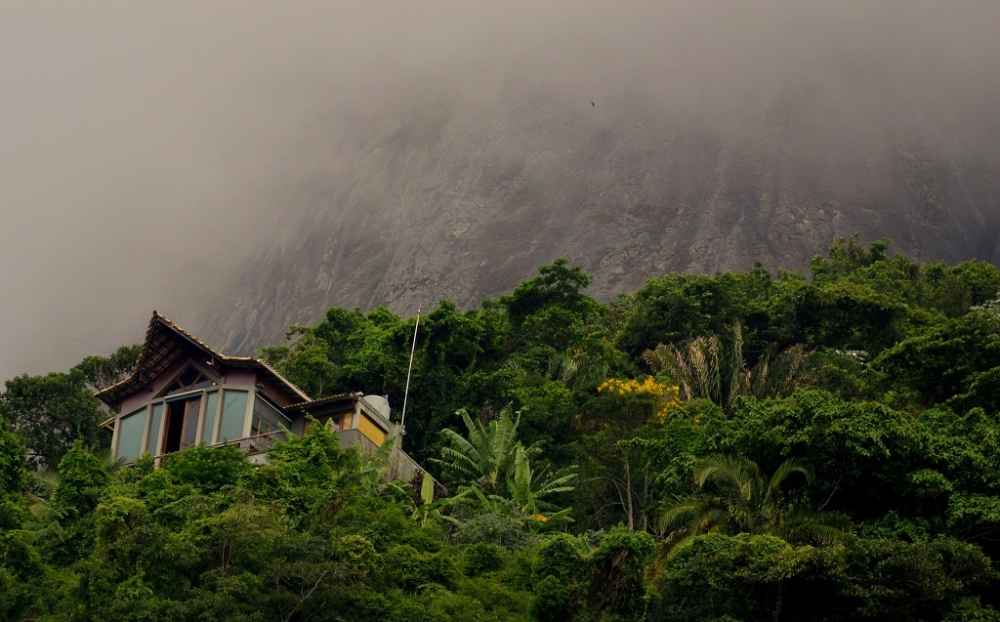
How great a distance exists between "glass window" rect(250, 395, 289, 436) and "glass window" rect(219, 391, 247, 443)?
28 cm

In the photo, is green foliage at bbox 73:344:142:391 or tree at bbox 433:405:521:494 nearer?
tree at bbox 433:405:521:494

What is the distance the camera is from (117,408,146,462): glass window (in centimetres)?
3373

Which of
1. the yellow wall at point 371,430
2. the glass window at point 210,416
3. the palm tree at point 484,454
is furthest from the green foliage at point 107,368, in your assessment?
the palm tree at point 484,454

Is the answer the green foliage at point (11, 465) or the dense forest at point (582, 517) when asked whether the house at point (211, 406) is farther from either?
the green foliage at point (11, 465)

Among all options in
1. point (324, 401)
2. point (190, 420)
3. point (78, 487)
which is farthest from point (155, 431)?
point (78, 487)

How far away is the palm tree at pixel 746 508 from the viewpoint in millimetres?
21844

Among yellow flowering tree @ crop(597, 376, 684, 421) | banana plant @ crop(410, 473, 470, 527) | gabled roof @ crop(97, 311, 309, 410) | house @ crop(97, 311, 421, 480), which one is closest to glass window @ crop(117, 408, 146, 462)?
house @ crop(97, 311, 421, 480)

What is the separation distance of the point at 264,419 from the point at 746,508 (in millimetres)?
14601

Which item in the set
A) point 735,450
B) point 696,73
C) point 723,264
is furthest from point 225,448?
point 696,73

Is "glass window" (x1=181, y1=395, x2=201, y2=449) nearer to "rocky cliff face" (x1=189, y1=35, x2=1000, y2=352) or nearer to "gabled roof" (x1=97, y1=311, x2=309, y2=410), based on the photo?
"gabled roof" (x1=97, y1=311, x2=309, y2=410)

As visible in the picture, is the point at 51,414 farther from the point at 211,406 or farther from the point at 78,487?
the point at 78,487

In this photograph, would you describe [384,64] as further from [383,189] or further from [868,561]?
[868,561]

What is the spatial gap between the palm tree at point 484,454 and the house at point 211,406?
1.25m

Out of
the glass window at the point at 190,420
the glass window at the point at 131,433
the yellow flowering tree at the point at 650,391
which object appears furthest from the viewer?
the yellow flowering tree at the point at 650,391
